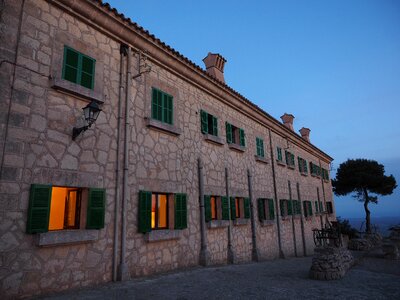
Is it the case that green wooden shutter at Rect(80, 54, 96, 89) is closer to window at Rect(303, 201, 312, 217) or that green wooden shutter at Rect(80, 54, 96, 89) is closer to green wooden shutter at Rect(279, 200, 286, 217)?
green wooden shutter at Rect(279, 200, 286, 217)

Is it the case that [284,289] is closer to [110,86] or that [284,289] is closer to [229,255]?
[229,255]

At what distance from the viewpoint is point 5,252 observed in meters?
4.79

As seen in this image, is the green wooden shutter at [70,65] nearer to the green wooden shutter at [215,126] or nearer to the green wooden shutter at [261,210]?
the green wooden shutter at [215,126]

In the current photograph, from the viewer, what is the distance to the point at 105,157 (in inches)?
267

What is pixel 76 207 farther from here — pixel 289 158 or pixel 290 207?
pixel 289 158

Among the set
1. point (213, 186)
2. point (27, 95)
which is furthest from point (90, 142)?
point (213, 186)

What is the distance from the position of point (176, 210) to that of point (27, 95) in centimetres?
497

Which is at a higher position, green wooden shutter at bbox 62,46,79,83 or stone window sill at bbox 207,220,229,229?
green wooden shutter at bbox 62,46,79,83

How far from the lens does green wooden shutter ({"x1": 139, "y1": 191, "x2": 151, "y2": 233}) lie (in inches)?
284

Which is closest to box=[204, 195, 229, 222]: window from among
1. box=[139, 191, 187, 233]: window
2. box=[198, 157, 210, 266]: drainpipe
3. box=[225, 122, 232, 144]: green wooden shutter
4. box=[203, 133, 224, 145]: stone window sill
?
box=[198, 157, 210, 266]: drainpipe

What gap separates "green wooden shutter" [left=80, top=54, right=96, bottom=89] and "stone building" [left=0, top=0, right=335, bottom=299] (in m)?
0.03

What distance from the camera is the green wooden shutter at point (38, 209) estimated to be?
16.8ft

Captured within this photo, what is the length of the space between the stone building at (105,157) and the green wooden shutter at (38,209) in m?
0.02

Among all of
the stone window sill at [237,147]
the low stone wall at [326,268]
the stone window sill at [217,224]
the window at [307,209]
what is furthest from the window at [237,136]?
the window at [307,209]
